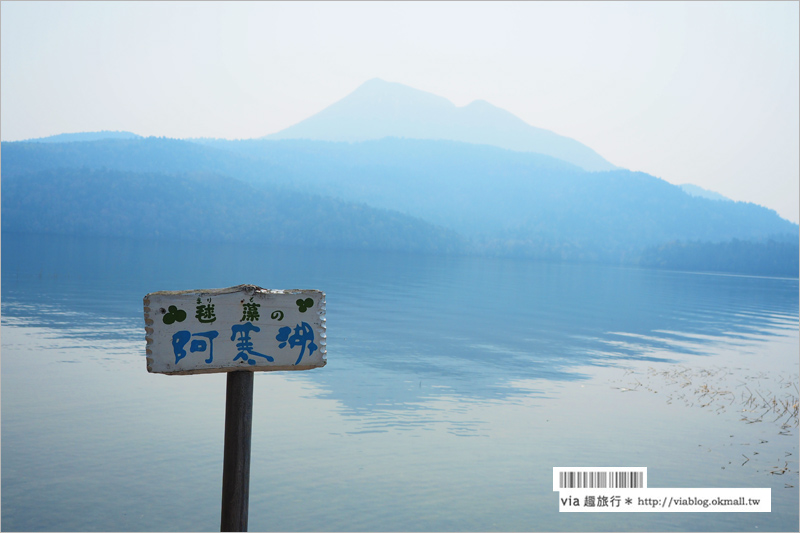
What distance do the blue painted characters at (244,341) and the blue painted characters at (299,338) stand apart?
0.19 m

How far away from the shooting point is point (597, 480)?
904 cm

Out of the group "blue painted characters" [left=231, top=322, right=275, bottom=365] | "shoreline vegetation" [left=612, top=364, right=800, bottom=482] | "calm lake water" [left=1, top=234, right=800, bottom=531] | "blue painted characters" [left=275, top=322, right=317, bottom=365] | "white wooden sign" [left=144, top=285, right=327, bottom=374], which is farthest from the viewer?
"shoreline vegetation" [left=612, top=364, right=800, bottom=482]

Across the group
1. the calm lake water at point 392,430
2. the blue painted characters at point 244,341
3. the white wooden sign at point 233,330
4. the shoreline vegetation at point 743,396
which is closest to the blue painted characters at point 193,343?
the white wooden sign at point 233,330

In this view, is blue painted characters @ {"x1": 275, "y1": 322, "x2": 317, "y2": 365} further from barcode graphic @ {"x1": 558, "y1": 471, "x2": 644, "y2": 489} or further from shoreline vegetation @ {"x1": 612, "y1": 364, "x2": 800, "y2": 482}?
shoreline vegetation @ {"x1": 612, "y1": 364, "x2": 800, "y2": 482}

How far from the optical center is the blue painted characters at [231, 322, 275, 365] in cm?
531

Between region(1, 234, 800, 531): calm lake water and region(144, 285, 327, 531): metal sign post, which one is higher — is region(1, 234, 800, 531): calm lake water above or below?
below

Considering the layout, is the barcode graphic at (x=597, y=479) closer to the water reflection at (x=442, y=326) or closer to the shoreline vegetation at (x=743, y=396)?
the shoreline vegetation at (x=743, y=396)

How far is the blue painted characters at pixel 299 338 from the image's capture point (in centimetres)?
541

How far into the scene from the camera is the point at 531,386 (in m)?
18.3

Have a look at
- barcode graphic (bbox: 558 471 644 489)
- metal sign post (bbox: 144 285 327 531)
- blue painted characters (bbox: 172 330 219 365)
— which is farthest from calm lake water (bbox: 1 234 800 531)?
blue painted characters (bbox: 172 330 219 365)

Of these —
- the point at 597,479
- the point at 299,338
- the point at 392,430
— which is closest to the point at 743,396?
the point at 392,430

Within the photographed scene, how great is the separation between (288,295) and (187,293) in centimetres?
80

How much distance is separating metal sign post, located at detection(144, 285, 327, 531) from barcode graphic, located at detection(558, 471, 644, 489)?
5158 mm

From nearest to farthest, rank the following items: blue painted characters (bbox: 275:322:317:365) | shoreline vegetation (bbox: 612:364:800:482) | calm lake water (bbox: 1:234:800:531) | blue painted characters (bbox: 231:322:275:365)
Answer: blue painted characters (bbox: 231:322:275:365) → blue painted characters (bbox: 275:322:317:365) → calm lake water (bbox: 1:234:800:531) → shoreline vegetation (bbox: 612:364:800:482)
